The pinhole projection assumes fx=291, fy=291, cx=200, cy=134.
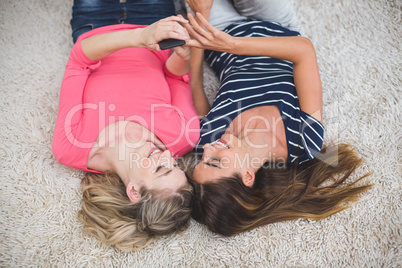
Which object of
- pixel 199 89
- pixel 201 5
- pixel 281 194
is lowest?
pixel 281 194

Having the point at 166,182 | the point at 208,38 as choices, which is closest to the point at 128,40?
the point at 208,38

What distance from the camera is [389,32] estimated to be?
4.42 feet

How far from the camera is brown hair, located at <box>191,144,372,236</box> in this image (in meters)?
1.02

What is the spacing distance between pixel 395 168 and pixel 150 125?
969 mm

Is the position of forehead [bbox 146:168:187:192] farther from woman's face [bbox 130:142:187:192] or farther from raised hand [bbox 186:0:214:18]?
raised hand [bbox 186:0:214:18]

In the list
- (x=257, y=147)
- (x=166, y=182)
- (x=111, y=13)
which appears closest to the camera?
(x=166, y=182)

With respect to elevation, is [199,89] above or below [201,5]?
below

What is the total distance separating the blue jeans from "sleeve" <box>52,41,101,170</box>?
188 millimetres

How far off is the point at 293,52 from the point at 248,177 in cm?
50

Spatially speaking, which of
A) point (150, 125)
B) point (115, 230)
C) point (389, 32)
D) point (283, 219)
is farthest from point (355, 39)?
point (115, 230)

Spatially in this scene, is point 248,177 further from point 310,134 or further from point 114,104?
point 114,104

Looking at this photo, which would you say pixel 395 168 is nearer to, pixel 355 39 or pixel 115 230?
pixel 355 39

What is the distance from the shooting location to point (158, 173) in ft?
3.30

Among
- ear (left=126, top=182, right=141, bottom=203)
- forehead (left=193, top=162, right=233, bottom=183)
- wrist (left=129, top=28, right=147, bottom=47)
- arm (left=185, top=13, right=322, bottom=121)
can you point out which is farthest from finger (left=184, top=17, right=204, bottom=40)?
ear (left=126, top=182, right=141, bottom=203)
